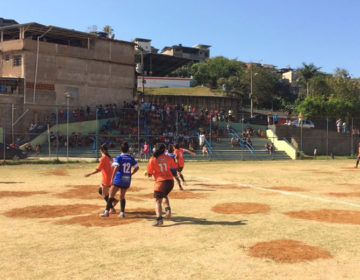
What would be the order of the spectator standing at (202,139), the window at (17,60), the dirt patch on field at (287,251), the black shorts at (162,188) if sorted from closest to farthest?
the dirt patch on field at (287,251) → the black shorts at (162,188) → the spectator standing at (202,139) → the window at (17,60)

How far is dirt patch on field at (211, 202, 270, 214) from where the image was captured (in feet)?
34.8

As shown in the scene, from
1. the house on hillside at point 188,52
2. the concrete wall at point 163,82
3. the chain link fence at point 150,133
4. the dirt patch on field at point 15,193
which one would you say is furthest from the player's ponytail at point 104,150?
the house on hillside at point 188,52

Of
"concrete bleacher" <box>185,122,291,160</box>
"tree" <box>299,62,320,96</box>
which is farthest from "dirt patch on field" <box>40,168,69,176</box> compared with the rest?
"tree" <box>299,62,320,96</box>

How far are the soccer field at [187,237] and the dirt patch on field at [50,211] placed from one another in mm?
28

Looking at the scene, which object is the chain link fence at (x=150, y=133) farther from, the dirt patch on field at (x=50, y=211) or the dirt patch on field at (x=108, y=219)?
the dirt patch on field at (x=108, y=219)

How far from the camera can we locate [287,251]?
22.1 feet

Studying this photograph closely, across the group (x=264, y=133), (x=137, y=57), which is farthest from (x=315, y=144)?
(x=137, y=57)

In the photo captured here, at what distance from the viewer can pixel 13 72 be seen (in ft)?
124

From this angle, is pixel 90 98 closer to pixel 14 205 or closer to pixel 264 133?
pixel 264 133

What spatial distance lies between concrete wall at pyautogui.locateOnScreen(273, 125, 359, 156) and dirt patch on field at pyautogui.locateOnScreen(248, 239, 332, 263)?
116 feet

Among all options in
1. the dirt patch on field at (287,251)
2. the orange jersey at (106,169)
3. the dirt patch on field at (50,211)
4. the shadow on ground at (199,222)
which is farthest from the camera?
the orange jersey at (106,169)

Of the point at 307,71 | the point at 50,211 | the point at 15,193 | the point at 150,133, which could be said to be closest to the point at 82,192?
the point at 15,193

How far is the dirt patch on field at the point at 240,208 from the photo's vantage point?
1060 cm

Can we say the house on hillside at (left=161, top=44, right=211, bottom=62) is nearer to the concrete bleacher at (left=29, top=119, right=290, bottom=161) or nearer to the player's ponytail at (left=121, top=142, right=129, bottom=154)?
the concrete bleacher at (left=29, top=119, right=290, bottom=161)
